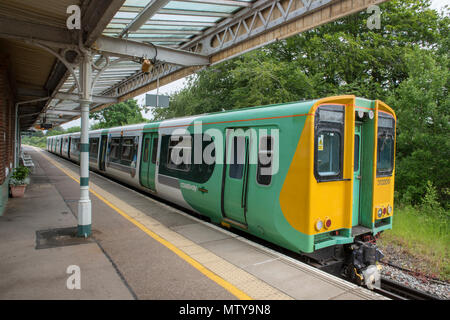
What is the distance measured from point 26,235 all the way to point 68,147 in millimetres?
23214

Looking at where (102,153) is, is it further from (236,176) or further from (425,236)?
(425,236)

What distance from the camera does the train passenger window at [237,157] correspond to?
20.4 ft

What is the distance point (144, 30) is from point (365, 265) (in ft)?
27.3

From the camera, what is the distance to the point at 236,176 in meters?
6.33

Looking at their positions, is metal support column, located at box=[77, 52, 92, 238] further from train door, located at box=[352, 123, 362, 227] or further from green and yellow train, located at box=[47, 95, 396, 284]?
train door, located at box=[352, 123, 362, 227]

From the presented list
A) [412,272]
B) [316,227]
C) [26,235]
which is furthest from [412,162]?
[26,235]

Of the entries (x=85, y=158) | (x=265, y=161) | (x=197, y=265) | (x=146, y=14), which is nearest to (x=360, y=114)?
(x=265, y=161)

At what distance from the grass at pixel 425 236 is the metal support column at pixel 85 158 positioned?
23.6 feet

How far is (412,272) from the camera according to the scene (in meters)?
6.54

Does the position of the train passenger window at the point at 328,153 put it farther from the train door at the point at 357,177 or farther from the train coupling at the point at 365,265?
the train coupling at the point at 365,265

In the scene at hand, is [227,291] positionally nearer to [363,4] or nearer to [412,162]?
[363,4]

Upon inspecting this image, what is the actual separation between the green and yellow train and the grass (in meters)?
1.91

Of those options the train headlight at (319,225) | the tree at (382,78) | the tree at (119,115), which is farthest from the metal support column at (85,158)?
the tree at (119,115)

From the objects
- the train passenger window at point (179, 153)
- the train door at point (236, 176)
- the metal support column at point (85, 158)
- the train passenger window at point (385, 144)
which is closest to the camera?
the train passenger window at point (385, 144)
